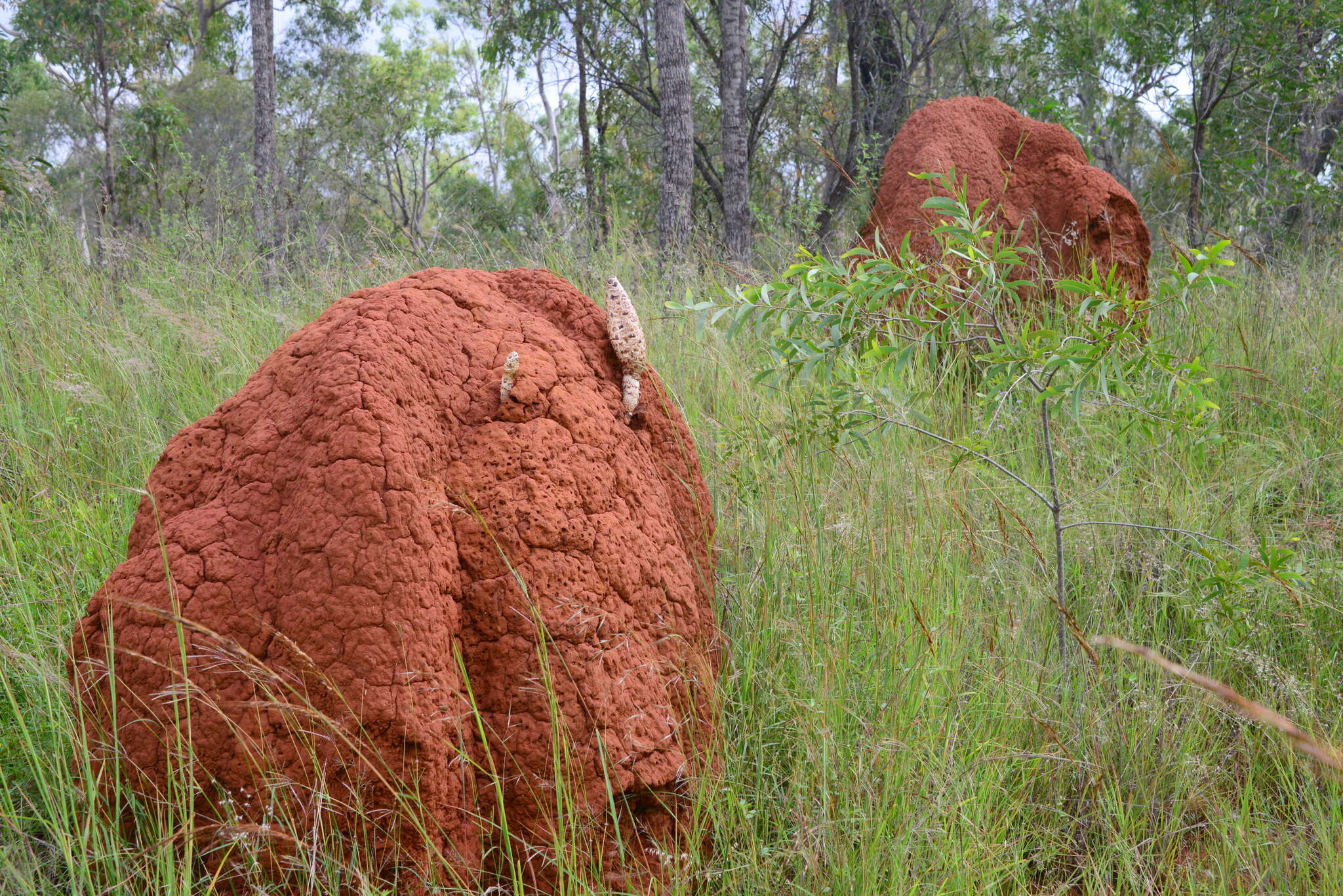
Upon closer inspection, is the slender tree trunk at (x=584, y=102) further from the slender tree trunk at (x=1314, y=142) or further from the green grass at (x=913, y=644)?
the green grass at (x=913, y=644)

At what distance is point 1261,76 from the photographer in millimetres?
8117

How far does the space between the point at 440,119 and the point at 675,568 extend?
1034 inches

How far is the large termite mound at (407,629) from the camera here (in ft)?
5.43

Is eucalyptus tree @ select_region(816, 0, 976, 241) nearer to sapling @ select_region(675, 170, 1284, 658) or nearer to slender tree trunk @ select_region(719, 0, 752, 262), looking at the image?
slender tree trunk @ select_region(719, 0, 752, 262)

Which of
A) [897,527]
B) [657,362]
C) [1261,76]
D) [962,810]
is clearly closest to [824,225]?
[1261,76]

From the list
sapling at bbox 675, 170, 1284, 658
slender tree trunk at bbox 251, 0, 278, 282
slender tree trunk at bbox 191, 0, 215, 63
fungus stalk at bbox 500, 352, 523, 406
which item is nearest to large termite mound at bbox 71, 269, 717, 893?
fungus stalk at bbox 500, 352, 523, 406

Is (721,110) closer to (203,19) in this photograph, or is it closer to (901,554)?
(901,554)

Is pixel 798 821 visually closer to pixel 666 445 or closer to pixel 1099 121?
pixel 666 445

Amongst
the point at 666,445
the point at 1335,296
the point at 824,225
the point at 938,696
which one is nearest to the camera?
the point at 938,696

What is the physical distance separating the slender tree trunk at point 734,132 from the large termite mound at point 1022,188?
338cm

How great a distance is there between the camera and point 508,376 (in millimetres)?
2129

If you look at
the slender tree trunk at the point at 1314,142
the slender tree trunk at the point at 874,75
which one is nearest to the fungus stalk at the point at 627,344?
the slender tree trunk at the point at 1314,142

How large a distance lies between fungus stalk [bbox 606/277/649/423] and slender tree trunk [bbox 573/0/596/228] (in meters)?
9.97

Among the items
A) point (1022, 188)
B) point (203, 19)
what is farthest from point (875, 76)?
point (203, 19)
